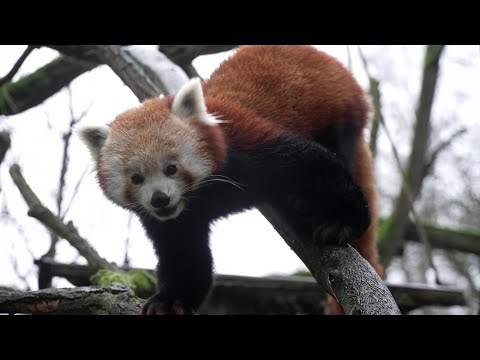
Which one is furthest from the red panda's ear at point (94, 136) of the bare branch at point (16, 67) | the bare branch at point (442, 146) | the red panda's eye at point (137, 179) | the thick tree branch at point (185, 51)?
the bare branch at point (442, 146)

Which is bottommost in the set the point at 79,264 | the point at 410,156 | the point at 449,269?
the point at 449,269

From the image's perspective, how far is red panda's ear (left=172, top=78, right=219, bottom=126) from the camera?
8.50ft

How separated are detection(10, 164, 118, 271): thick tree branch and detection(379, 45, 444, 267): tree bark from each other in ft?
10.6

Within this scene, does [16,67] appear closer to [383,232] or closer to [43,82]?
[43,82]

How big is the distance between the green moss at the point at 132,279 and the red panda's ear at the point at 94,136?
0.61m

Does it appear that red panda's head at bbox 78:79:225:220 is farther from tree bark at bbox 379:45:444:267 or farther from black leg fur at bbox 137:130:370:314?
tree bark at bbox 379:45:444:267

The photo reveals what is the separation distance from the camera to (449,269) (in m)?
6.96

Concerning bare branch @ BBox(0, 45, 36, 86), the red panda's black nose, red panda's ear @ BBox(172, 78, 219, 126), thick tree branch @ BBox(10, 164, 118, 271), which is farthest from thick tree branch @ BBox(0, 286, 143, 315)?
bare branch @ BBox(0, 45, 36, 86)

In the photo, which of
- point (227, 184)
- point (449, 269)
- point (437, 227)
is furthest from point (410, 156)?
point (227, 184)

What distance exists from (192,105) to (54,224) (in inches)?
38.4

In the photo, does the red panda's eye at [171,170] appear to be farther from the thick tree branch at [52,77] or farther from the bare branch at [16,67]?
the bare branch at [16,67]
